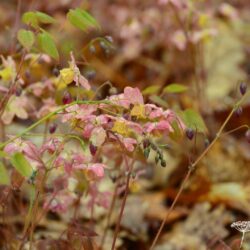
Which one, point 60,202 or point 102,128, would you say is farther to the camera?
point 60,202

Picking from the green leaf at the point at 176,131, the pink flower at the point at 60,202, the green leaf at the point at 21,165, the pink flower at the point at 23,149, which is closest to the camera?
the green leaf at the point at 21,165

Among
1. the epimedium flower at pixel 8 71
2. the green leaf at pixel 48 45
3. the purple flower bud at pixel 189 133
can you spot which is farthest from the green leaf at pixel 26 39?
the purple flower bud at pixel 189 133

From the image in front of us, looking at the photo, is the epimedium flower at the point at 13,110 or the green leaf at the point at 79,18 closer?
the green leaf at the point at 79,18

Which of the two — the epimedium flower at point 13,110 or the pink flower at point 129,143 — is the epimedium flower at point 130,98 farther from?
the epimedium flower at point 13,110

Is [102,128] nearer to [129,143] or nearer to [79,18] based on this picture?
[129,143]

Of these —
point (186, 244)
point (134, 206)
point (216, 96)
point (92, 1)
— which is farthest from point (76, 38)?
point (186, 244)

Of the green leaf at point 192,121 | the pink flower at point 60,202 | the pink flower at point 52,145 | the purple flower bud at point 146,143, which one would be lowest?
the pink flower at point 60,202

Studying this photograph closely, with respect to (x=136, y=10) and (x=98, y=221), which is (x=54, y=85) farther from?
(x=136, y=10)

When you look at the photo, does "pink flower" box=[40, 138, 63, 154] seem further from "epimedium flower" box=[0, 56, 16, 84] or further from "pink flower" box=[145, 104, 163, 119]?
"epimedium flower" box=[0, 56, 16, 84]

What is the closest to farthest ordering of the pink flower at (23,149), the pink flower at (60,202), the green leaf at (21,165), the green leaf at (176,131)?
the green leaf at (21,165), the pink flower at (23,149), the green leaf at (176,131), the pink flower at (60,202)

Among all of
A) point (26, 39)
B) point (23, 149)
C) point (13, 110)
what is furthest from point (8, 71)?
point (23, 149)

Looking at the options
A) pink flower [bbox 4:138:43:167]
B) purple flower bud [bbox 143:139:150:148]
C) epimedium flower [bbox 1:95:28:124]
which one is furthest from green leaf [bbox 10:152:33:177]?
epimedium flower [bbox 1:95:28:124]

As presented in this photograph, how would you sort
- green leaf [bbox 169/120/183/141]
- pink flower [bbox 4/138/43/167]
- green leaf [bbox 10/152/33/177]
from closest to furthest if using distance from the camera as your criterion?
green leaf [bbox 10/152/33/177]
pink flower [bbox 4/138/43/167]
green leaf [bbox 169/120/183/141]
